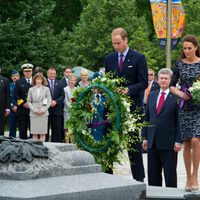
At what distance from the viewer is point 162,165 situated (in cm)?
1097

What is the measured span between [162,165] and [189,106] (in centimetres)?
118

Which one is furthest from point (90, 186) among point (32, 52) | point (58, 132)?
point (32, 52)

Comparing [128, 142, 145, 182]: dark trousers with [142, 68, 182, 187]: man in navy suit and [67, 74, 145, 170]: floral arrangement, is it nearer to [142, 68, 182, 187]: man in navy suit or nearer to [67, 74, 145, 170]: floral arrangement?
[142, 68, 182, 187]: man in navy suit

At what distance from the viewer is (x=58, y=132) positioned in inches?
834

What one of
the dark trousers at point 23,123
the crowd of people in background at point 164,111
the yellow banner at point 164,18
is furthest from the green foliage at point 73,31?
the crowd of people in background at point 164,111

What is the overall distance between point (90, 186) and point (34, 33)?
78.1ft

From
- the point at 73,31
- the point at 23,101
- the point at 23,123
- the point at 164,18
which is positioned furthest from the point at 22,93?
the point at 73,31

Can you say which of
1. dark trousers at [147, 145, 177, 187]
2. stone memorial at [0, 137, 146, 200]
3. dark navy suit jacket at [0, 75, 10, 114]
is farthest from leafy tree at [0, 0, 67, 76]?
stone memorial at [0, 137, 146, 200]

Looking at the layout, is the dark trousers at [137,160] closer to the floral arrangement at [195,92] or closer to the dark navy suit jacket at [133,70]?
the dark navy suit jacket at [133,70]

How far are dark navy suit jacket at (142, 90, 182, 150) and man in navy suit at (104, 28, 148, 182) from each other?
23 centimetres

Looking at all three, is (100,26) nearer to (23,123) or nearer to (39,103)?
(23,123)

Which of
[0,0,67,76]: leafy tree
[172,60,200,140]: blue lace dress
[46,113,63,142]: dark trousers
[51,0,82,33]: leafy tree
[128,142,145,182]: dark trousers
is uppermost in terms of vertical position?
[51,0,82,33]: leafy tree

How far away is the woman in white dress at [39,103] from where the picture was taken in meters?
19.7

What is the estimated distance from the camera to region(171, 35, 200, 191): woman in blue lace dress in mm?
10023
